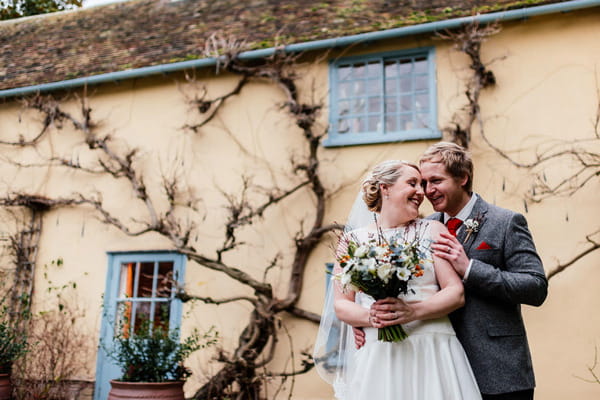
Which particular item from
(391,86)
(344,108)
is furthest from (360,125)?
(391,86)

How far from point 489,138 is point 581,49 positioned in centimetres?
154

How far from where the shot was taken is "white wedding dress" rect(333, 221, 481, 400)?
296 cm

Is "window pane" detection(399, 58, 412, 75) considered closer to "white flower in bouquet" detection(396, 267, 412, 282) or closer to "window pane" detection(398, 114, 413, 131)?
"window pane" detection(398, 114, 413, 131)

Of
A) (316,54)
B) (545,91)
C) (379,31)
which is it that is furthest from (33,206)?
(545,91)

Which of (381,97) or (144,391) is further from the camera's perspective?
(381,97)

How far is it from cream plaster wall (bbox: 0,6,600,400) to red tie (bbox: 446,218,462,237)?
3.80 meters

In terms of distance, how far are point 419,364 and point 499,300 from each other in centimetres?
54

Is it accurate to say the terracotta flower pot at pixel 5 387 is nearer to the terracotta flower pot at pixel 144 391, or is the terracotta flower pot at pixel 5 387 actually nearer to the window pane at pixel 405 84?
the terracotta flower pot at pixel 144 391

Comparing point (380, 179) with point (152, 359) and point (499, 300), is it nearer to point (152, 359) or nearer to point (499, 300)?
point (499, 300)

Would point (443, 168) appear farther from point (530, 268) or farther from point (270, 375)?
point (270, 375)

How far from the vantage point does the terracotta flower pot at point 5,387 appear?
7.50 m

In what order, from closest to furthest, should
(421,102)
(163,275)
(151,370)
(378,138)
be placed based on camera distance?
(151,370)
(378,138)
(421,102)
(163,275)

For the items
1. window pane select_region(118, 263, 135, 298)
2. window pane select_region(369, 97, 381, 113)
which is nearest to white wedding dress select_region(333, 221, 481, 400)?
window pane select_region(369, 97, 381, 113)

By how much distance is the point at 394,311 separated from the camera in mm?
2920
